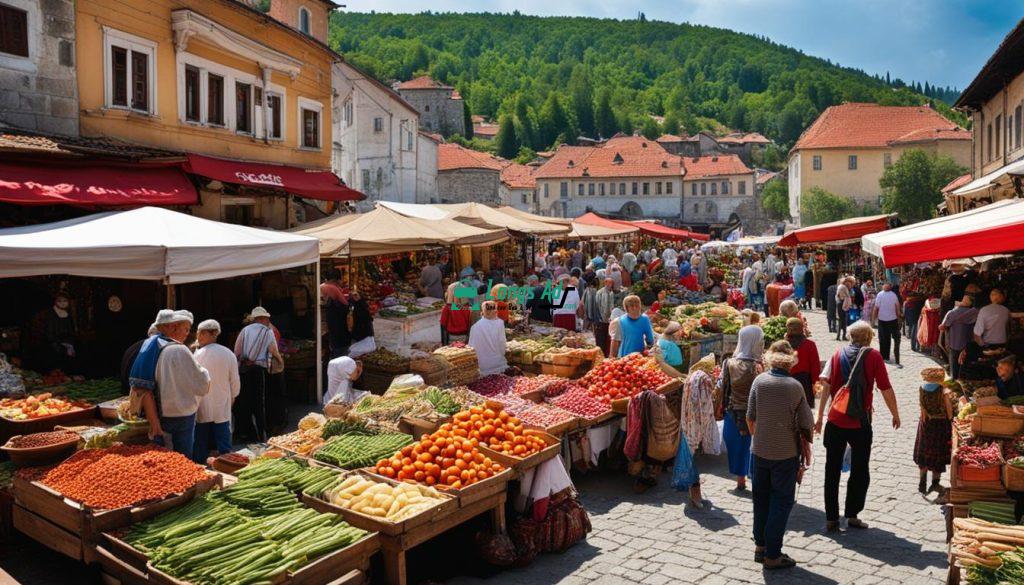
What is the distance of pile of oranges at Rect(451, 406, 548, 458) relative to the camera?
7512 millimetres

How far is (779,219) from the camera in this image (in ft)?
292

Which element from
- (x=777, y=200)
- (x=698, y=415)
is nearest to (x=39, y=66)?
(x=698, y=415)

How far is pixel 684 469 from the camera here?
27.6 ft

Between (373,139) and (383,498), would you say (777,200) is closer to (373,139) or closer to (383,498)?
(373,139)

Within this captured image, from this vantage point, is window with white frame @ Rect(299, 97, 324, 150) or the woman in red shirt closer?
the woman in red shirt

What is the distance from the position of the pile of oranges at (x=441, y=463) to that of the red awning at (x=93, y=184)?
7.29 metres

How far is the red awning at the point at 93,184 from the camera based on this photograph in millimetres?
11211

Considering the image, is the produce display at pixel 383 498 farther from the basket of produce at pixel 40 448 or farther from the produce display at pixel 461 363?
the produce display at pixel 461 363

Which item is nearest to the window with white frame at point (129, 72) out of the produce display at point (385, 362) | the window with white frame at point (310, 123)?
the window with white frame at point (310, 123)

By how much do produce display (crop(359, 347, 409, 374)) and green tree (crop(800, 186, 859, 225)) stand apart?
2190 inches

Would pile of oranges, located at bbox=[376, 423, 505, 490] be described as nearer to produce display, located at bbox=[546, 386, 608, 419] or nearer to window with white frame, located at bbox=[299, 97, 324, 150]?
produce display, located at bbox=[546, 386, 608, 419]

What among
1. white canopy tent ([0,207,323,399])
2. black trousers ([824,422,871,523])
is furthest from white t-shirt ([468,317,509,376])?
black trousers ([824,422,871,523])

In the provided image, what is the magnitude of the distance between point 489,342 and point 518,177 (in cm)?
8257

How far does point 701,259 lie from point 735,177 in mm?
61019
